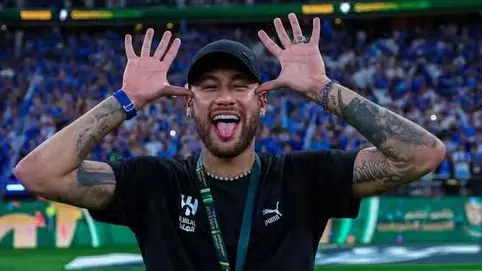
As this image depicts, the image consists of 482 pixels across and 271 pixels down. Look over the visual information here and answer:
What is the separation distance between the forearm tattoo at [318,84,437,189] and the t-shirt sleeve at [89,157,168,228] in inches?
29.9

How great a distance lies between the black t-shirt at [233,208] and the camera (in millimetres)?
2969

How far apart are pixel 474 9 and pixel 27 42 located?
1249 centimetres

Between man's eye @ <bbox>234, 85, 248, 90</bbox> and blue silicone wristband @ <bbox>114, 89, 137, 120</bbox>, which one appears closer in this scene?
man's eye @ <bbox>234, 85, 248, 90</bbox>

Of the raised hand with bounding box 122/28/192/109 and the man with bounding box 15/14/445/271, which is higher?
the raised hand with bounding box 122/28/192/109

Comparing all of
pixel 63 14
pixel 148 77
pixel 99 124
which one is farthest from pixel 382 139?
pixel 63 14

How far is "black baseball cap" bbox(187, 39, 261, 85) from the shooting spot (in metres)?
3.05

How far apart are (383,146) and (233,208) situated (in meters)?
0.64

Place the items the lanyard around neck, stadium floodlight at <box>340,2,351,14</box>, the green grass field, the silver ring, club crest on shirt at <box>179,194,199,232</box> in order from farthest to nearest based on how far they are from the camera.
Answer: stadium floodlight at <box>340,2,351,14</box> < the green grass field < the silver ring < club crest on shirt at <box>179,194,199,232</box> < the lanyard around neck

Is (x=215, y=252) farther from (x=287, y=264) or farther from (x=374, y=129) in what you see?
(x=374, y=129)

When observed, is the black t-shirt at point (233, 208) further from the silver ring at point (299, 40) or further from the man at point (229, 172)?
the silver ring at point (299, 40)

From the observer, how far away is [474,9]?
21844 mm

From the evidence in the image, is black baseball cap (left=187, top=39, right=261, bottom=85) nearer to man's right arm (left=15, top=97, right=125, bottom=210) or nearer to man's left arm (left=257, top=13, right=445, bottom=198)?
man's left arm (left=257, top=13, right=445, bottom=198)

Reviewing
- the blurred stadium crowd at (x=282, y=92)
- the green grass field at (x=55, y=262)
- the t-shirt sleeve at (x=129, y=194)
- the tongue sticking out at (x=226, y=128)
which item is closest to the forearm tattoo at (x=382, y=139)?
the tongue sticking out at (x=226, y=128)

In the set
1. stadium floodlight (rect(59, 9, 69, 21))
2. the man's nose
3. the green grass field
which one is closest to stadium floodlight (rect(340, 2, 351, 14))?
stadium floodlight (rect(59, 9, 69, 21))
